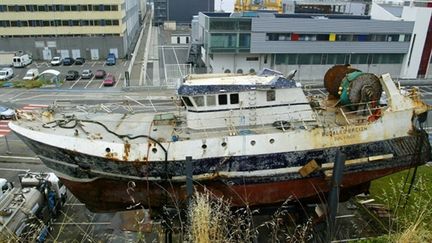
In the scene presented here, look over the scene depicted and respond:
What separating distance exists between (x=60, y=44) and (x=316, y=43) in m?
32.8

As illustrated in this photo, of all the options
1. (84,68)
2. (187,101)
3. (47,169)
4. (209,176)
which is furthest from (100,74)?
(209,176)

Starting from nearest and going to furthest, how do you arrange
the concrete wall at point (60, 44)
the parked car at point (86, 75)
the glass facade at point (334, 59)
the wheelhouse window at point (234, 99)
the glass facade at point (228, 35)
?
the wheelhouse window at point (234, 99), the glass facade at point (228, 35), the glass facade at point (334, 59), the parked car at point (86, 75), the concrete wall at point (60, 44)

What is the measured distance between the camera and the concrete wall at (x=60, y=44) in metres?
45.9

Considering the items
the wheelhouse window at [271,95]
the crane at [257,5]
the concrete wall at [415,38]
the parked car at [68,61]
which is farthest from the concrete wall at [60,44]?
the wheelhouse window at [271,95]

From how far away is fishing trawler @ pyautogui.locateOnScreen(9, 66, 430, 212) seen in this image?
12.8 metres

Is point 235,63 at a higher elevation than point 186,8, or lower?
lower

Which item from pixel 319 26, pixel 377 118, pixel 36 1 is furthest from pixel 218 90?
pixel 36 1

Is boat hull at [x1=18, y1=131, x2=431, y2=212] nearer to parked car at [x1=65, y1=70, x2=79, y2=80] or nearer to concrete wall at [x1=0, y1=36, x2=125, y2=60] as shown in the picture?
parked car at [x1=65, y1=70, x2=79, y2=80]

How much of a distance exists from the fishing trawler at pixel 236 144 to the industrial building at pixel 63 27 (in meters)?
34.3

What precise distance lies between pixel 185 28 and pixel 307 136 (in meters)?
69.6

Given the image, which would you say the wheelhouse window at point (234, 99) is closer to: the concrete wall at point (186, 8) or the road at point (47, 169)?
the road at point (47, 169)

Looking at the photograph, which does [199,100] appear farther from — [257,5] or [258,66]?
[257,5]

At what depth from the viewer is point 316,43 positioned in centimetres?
3650

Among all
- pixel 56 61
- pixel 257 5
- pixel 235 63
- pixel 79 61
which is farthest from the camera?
pixel 257 5
